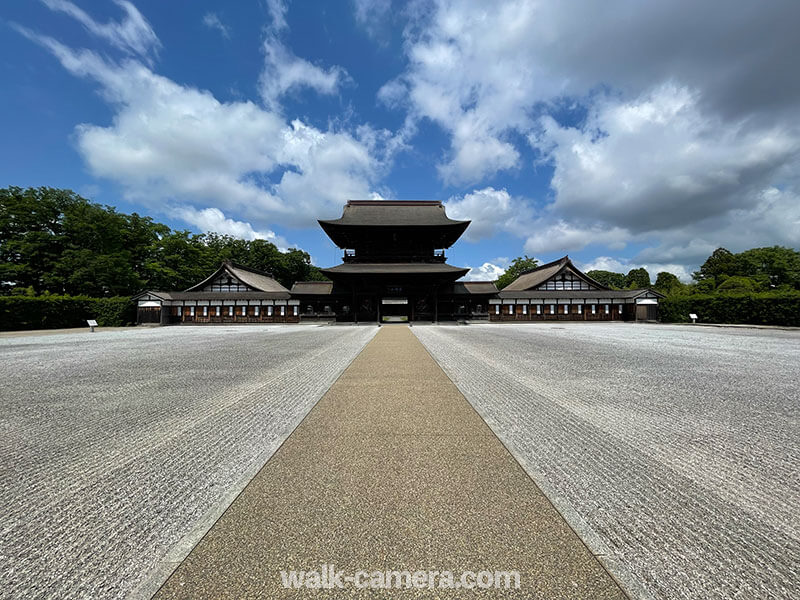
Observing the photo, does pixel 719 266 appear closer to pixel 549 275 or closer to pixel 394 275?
pixel 549 275

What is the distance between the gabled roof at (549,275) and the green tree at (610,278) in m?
47.0

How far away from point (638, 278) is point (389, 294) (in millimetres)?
64195

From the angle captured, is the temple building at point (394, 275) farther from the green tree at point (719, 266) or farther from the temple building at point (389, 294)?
the green tree at point (719, 266)

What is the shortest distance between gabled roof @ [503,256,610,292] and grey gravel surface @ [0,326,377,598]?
34.6 m

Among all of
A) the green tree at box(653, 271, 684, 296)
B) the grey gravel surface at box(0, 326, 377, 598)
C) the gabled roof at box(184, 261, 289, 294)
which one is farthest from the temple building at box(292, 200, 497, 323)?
the green tree at box(653, 271, 684, 296)

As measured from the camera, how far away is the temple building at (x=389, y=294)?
94.3 ft

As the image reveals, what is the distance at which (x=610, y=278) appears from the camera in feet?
266

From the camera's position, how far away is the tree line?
29922 millimetres

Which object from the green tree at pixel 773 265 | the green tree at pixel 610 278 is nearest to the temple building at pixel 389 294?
the green tree at pixel 773 265

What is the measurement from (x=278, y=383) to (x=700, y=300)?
117ft

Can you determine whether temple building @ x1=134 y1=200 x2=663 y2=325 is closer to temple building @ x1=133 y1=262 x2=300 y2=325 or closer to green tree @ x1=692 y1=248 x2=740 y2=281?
temple building @ x1=133 y1=262 x2=300 y2=325

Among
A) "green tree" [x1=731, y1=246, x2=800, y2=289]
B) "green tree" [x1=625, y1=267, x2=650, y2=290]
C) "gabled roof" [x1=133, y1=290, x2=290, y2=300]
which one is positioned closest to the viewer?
"gabled roof" [x1=133, y1=290, x2=290, y2=300]

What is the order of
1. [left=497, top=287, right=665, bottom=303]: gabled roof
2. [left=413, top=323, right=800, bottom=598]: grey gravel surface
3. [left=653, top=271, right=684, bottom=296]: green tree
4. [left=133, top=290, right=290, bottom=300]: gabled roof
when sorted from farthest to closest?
[left=653, top=271, right=684, bottom=296]: green tree < [left=497, top=287, right=665, bottom=303]: gabled roof < [left=133, top=290, right=290, bottom=300]: gabled roof < [left=413, top=323, right=800, bottom=598]: grey gravel surface

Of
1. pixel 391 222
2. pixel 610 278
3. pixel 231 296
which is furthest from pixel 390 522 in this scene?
pixel 610 278
